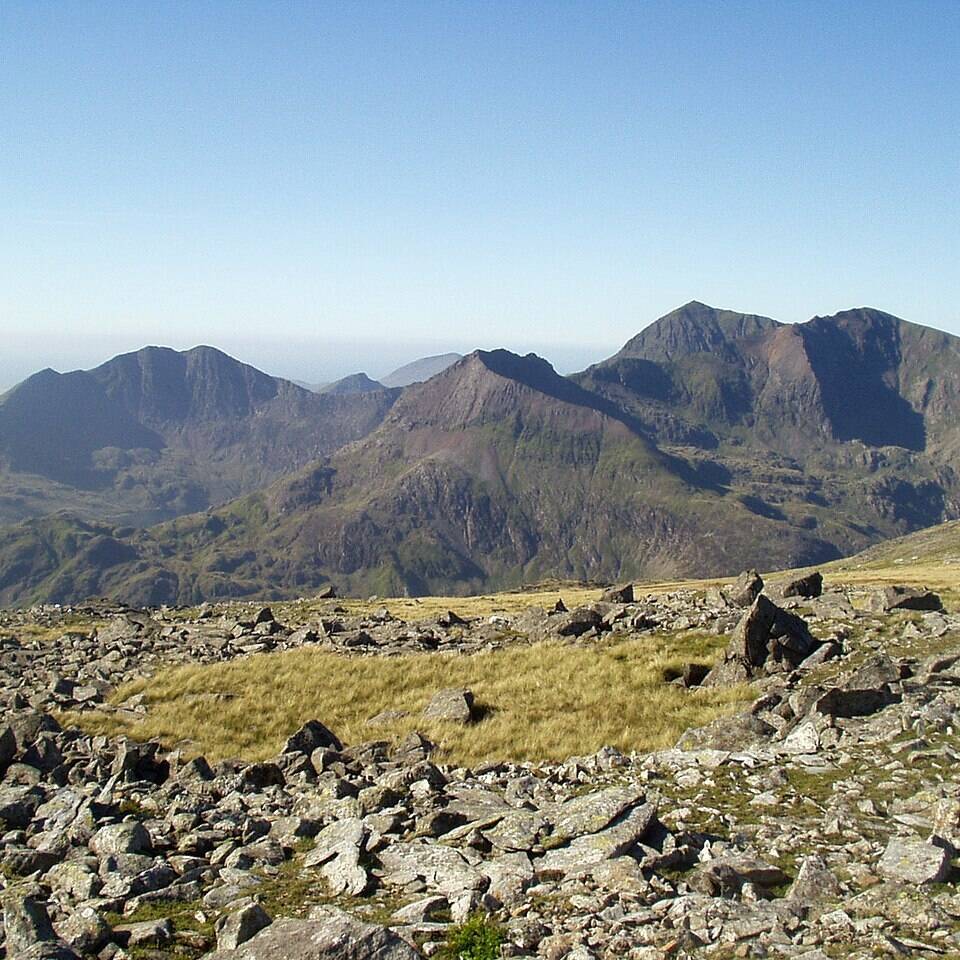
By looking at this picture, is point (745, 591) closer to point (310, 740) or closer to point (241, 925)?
point (310, 740)

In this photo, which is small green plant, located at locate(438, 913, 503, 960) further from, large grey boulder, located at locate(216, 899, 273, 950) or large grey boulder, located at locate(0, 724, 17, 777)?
large grey boulder, located at locate(0, 724, 17, 777)

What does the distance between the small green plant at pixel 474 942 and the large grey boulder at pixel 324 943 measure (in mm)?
563

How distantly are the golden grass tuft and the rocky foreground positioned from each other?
179 centimetres

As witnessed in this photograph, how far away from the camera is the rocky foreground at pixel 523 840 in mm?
9750

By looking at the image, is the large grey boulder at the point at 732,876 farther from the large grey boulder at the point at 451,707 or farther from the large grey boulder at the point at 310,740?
the large grey boulder at the point at 451,707

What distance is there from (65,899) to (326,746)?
9.84m

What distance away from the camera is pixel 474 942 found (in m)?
9.56

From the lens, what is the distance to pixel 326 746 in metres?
21.8

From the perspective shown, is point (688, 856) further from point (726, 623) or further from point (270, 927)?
point (726, 623)

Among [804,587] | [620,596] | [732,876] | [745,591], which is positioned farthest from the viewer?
[620,596]

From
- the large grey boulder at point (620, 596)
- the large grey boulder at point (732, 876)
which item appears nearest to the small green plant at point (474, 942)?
the large grey boulder at point (732, 876)

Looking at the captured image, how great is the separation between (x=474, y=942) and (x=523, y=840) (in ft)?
11.1

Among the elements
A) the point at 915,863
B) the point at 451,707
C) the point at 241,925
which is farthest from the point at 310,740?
the point at 915,863

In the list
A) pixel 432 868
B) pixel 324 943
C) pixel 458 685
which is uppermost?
pixel 324 943
